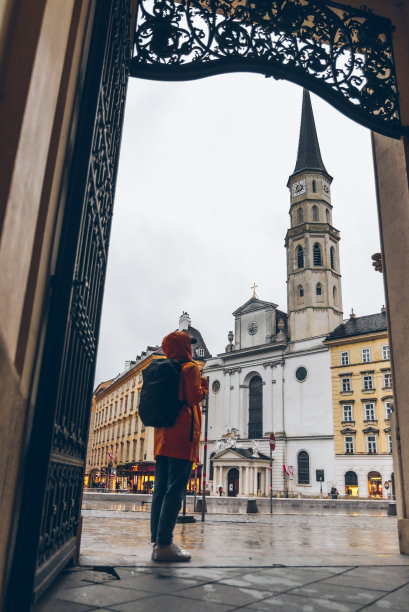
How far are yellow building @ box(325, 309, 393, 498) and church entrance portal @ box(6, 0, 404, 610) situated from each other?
36.0 m

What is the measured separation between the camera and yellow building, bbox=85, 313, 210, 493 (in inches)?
1745

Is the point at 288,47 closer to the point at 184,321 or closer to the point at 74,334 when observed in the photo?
the point at 74,334

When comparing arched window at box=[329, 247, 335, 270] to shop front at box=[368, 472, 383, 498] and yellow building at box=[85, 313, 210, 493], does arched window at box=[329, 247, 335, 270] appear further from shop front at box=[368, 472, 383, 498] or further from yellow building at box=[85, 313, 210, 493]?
shop front at box=[368, 472, 383, 498]

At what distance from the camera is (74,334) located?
8.95ft

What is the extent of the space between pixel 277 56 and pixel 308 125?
56.2 m

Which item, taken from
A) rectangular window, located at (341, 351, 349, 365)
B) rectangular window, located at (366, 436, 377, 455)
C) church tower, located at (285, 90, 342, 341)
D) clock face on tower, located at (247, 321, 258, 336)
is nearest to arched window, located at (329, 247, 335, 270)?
church tower, located at (285, 90, 342, 341)

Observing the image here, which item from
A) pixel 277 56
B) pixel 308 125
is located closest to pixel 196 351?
pixel 308 125

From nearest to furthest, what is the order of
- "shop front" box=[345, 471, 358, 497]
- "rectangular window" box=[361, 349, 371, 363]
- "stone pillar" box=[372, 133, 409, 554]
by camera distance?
"stone pillar" box=[372, 133, 409, 554]
"shop front" box=[345, 471, 358, 497]
"rectangular window" box=[361, 349, 371, 363]

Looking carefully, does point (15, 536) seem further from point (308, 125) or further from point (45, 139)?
point (308, 125)

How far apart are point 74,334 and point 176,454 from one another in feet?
5.04

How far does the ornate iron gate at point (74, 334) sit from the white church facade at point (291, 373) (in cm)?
4104

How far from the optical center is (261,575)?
306 cm

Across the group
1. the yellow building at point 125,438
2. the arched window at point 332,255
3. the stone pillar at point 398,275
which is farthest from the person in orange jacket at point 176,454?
the arched window at point 332,255

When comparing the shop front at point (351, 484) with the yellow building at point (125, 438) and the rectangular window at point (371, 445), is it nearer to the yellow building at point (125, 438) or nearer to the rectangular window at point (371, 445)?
the rectangular window at point (371, 445)
